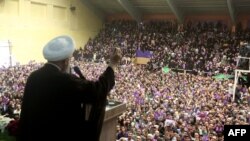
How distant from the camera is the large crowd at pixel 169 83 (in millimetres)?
9859

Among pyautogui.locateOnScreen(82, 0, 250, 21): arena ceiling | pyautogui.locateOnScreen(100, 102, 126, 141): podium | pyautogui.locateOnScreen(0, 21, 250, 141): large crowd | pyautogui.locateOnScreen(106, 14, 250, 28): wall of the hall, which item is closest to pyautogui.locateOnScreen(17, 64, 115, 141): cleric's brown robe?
pyautogui.locateOnScreen(100, 102, 126, 141): podium

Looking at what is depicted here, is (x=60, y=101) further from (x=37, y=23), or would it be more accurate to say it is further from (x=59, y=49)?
(x=37, y=23)

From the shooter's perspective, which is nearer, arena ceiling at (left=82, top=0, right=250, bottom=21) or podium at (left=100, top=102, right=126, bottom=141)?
podium at (left=100, top=102, right=126, bottom=141)

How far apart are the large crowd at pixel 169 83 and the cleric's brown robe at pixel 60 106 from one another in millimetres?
3451

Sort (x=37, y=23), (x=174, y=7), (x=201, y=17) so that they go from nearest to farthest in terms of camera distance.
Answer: (x=174, y=7)
(x=201, y=17)
(x=37, y=23)

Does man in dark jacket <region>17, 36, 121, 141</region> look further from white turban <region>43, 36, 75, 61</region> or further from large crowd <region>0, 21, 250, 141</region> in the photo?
large crowd <region>0, 21, 250, 141</region>

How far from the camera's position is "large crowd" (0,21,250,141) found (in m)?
9.86

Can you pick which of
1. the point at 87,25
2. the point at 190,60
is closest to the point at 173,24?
the point at 190,60

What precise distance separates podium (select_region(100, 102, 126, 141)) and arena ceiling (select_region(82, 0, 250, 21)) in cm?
2182

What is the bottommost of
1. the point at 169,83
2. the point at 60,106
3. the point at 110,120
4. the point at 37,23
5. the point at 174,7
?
the point at 169,83

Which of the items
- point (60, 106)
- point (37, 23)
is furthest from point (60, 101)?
point (37, 23)

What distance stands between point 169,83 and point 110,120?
48.2 ft

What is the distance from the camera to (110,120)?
91.4 inches

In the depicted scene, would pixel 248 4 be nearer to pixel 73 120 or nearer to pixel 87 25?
pixel 87 25
